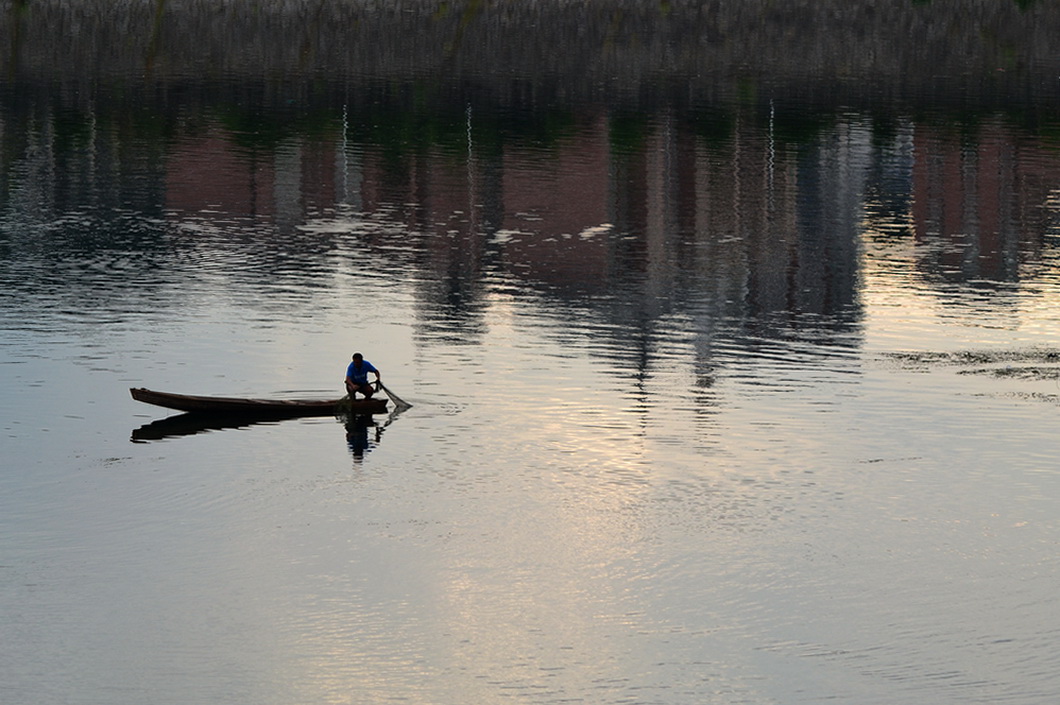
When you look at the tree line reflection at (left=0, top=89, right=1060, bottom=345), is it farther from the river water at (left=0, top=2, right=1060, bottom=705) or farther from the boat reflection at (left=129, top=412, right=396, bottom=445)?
the boat reflection at (left=129, top=412, right=396, bottom=445)

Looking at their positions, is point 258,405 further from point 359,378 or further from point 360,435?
point 360,435

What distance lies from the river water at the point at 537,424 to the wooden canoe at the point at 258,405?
57cm

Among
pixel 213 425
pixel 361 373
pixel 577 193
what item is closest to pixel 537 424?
pixel 361 373

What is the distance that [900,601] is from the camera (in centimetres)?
4509

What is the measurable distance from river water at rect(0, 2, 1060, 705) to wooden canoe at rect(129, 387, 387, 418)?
565 mm

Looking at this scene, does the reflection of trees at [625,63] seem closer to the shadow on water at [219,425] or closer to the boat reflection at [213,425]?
the shadow on water at [219,425]

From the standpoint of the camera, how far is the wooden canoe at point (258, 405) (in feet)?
196

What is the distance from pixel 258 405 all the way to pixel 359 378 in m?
3.28

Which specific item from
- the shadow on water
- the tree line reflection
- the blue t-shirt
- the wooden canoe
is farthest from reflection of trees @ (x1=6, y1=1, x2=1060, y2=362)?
the shadow on water

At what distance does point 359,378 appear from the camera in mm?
60938

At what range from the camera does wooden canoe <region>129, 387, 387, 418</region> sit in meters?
59.8

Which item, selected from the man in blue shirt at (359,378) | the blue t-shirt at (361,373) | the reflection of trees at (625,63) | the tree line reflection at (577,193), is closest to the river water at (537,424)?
the tree line reflection at (577,193)

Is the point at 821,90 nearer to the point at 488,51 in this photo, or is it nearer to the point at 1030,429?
the point at 488,51

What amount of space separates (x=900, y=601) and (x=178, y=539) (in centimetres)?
1821
